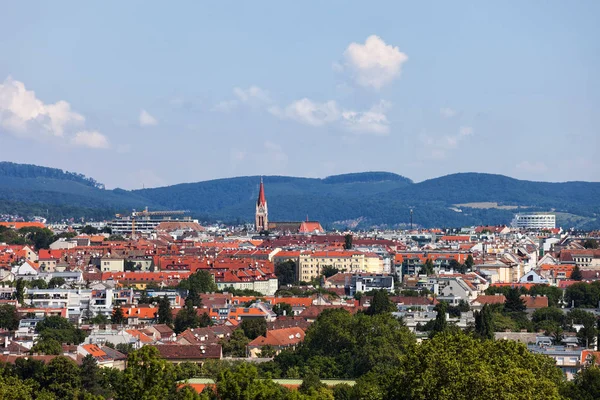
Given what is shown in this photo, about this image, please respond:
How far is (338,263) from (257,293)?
73.6 feet

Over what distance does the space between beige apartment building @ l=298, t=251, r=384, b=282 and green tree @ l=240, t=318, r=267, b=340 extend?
4391 centimetres

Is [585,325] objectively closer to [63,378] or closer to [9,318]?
[9,318]

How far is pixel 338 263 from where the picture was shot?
378ft

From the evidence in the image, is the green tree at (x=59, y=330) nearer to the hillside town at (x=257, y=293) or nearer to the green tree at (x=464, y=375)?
the hillside town at (x=257, y=293)

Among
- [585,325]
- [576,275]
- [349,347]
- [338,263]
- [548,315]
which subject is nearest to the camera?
[349,347]

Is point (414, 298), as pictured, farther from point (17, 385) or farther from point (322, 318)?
point (17, 385)

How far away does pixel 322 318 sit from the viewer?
6419 cm

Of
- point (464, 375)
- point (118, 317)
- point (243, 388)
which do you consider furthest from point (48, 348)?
point (464, 375)

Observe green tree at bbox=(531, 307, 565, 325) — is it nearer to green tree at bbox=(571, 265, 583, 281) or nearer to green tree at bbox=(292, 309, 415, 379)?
green tree at bbox=(292, 309, 415, 379)

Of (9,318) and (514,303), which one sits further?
(514,303)

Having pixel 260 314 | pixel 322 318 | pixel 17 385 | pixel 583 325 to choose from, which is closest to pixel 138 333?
pixel 322 318

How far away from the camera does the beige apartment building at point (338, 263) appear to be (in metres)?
114

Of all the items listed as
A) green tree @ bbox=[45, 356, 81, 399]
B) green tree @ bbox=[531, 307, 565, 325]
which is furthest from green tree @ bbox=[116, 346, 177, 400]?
green tree @ bbox=[531, 307, 565, 325]

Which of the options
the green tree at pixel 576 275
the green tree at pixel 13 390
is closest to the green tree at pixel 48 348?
the green tree at pixel 13 390
